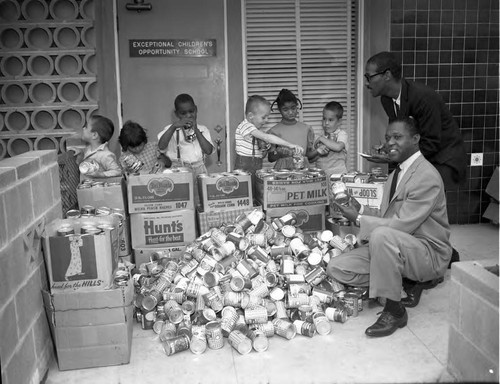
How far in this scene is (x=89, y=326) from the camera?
299 cm

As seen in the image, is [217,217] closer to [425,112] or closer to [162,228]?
[162,228]

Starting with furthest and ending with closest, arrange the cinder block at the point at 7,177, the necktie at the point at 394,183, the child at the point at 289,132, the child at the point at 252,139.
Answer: the child at the point at 289,132
the child at the point at 252,139
the necktie at the point at 394,183
the cinder block at the point at 7,177

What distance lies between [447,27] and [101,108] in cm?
337

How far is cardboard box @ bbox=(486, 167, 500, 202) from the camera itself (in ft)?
18.0

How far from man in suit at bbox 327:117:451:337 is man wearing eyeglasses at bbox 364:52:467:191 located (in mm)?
606

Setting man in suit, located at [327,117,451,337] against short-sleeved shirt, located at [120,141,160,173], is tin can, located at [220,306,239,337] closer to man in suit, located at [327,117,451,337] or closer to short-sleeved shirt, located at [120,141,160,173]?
man in suit, located at [327,117,451,337]

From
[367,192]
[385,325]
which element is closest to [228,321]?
[385,325]

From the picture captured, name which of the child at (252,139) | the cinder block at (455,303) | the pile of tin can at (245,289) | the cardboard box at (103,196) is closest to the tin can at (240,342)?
the pile of tin can at (245,289)

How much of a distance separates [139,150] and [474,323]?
322 cm

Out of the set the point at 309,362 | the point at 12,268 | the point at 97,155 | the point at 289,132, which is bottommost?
the point at 309,362

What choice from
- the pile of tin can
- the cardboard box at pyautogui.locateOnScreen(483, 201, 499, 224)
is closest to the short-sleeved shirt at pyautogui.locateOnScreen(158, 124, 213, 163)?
the pile of tin can

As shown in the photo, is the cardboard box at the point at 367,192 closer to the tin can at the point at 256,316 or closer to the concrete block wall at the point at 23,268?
the tin can at the point at 256,316

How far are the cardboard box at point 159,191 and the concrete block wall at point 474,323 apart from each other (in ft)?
7.23

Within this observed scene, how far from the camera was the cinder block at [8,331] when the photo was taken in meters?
2.37
